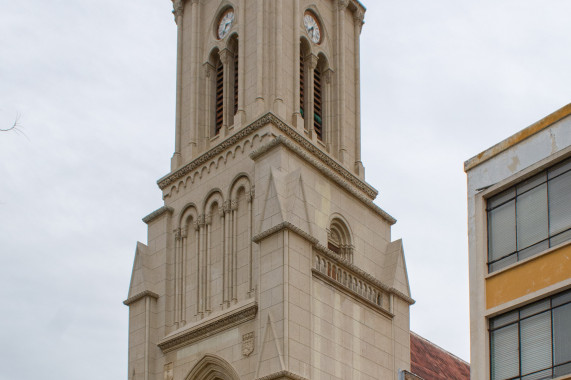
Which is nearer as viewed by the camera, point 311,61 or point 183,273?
point 183,273

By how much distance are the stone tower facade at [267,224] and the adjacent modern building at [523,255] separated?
407 inches

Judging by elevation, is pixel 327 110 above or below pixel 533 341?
above

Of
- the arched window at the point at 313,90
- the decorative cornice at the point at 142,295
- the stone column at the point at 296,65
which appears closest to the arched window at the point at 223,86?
the stone column at the point at 296,65

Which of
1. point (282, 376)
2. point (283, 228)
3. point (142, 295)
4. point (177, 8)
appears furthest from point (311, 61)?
point (282, 376)

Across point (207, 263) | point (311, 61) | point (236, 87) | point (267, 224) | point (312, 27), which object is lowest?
point (207, 263)

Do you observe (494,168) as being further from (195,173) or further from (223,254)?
(195,173)

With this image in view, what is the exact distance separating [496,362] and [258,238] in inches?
546

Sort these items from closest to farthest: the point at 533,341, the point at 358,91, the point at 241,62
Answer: the point at 533,341 → the point at 241,62 → the point at 358,91

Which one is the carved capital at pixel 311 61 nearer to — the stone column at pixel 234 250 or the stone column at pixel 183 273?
the stone column at pixel 234 250

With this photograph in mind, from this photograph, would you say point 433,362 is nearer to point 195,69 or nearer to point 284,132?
point 284,132

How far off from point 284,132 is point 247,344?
899 centimetres

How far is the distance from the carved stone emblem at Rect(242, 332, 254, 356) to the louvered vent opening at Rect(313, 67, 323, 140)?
11177mm

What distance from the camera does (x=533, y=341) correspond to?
25453 mm

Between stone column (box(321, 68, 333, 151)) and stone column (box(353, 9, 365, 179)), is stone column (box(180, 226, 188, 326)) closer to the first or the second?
stone column (box(321, 68, 333, 151))
